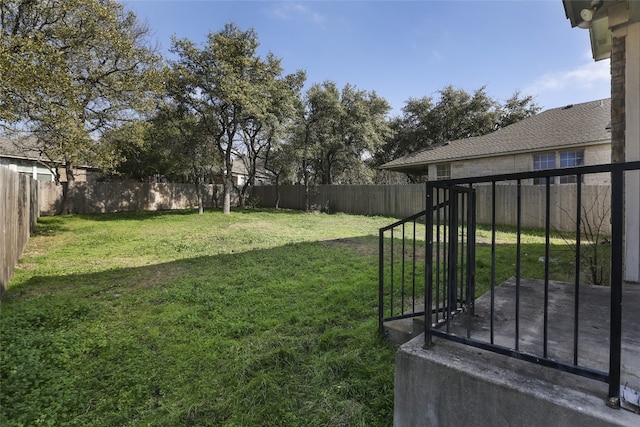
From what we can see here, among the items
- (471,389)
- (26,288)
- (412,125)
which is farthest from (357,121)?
(471,389)

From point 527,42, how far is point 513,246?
17.0ft

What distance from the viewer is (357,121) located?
17.4 m

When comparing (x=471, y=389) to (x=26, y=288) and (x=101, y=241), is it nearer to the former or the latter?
(x=26, y=288)

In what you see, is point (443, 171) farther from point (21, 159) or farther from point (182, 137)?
point (21, 159)

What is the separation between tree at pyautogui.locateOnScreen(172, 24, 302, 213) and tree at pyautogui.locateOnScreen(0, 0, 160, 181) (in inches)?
91.2

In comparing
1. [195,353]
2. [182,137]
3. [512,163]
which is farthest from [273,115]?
[195,353]

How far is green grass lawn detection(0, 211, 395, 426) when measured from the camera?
6.39 ft

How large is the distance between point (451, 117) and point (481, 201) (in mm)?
11648

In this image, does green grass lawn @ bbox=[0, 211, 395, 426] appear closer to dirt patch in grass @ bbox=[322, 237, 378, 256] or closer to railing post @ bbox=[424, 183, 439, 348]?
railing post @ bbox=[424, 183, 439, 348]

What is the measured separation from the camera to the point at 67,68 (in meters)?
7.15

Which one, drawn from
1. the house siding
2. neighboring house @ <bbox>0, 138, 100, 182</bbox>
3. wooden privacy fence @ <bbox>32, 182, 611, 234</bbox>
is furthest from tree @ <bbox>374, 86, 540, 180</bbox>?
neighboring house @ <bbox>0, 138, 100, 182</bbox>

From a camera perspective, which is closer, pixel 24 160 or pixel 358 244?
pixel 358 244

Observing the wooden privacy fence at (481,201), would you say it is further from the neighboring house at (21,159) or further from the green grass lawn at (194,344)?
the neighboring house at (21,159)

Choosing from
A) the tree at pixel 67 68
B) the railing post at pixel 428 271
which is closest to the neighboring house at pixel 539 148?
the railing post at pixel 428 271
